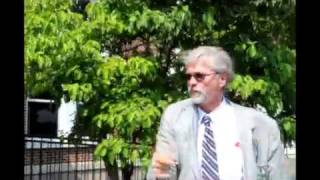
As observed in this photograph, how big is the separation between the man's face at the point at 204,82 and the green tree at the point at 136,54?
95 cm

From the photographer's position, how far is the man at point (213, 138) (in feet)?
8.18

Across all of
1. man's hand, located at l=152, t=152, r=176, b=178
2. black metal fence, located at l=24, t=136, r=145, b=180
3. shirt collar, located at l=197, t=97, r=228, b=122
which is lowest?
black metal fence, located at l=24, t=136, r=145, b=180

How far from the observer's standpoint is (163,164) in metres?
2.50

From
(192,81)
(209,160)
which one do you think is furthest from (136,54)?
(209,160)

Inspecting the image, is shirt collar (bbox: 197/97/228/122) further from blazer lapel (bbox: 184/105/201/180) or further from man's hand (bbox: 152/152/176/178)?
man's hand (bbox: 152/152/176/178)

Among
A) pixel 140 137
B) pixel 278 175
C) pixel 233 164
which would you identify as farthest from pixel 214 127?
pixel 140 137

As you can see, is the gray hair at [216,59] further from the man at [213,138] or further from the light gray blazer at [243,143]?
the light gray blazer at [243,143]

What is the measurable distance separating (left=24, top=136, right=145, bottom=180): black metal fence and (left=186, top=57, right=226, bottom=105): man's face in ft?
5.52

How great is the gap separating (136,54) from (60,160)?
1586 mm

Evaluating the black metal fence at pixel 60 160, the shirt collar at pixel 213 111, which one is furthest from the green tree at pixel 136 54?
the shirt collar at pixel 213 111

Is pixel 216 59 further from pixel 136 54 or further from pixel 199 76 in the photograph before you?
pixel 136 54

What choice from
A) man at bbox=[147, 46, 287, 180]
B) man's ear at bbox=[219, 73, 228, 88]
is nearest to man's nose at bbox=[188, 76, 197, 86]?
man at bbox=[147, 46, 287, 180]

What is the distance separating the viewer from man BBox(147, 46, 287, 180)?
8.18 feet
